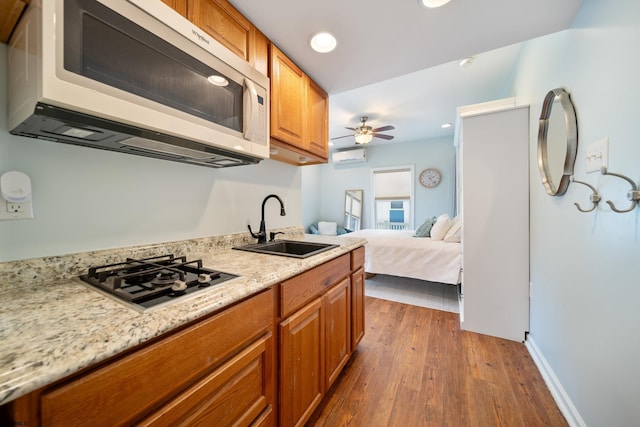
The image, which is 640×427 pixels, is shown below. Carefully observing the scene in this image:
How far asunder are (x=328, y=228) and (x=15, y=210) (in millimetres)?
5346

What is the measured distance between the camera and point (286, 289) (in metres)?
1.03

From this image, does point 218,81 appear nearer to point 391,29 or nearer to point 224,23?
point 224,23

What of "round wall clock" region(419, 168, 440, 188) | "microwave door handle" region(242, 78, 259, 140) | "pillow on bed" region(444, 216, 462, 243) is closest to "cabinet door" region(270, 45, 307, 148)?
"microwave door handle" region(242, 78, 259, 140)

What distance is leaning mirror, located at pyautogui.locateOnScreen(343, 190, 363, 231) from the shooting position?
6.13 metres

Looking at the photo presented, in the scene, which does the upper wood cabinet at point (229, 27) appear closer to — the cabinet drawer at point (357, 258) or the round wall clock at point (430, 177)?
the cabinet drawer at point (357, 258)

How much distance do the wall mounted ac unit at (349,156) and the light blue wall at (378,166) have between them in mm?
225

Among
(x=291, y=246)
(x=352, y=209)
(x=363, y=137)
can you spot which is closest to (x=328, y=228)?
(x=352, y=209)

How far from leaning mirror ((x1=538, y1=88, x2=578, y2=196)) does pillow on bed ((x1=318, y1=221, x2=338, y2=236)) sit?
4.42 m

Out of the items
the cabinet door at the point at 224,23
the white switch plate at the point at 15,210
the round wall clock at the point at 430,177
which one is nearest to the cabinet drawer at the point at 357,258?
the cabinet door at the point at 224,23

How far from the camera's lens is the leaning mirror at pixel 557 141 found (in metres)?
1.35

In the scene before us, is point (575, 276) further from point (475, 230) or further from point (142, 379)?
point (142, 379)

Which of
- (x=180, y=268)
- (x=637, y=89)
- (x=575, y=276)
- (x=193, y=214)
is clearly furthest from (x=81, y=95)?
(x=575, y=276)

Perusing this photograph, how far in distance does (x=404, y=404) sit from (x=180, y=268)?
1480 mm

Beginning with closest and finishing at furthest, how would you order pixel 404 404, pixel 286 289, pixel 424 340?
1. pixel 286 289
2. pixel 404 404
3. pixel 424 340
